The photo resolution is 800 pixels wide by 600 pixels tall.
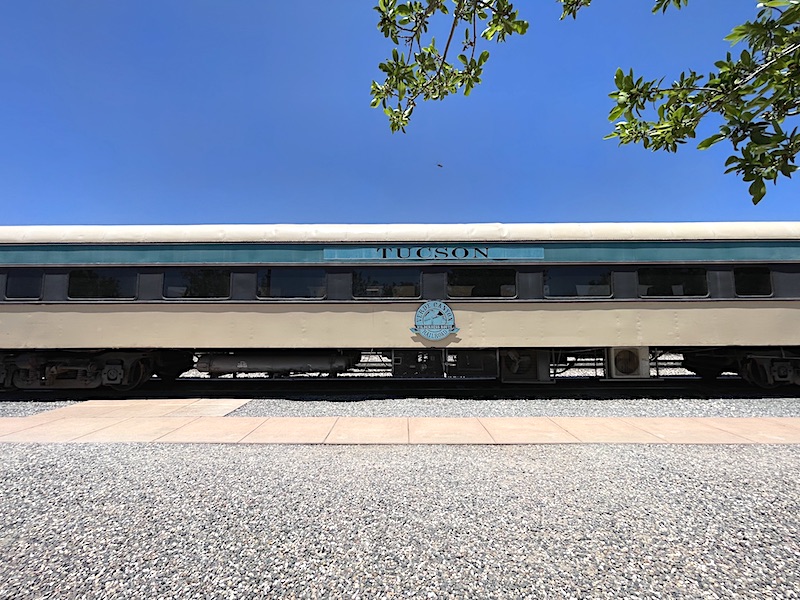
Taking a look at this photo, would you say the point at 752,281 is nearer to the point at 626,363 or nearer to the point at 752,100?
the point at 626,363

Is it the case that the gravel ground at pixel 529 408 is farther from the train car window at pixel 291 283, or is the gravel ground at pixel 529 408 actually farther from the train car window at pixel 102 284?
the train car window at pixel 102 284

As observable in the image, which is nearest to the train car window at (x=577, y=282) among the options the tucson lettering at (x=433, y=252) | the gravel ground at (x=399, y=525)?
the tucson lettering at (x=433, y=252)

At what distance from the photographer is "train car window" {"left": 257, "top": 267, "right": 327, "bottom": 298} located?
8047 millimetres

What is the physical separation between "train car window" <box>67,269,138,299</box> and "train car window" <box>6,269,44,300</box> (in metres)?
0.64

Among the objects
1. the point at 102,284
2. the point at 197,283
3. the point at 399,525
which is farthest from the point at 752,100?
the point at 102,284

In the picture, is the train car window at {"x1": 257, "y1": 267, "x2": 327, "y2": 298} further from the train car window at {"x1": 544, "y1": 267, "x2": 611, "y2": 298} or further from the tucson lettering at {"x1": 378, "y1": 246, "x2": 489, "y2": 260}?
the train car window at {"x1": 544, "y1": 267, "x2": 611, "y2": 298}

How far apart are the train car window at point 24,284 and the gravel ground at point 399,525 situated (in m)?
5.13

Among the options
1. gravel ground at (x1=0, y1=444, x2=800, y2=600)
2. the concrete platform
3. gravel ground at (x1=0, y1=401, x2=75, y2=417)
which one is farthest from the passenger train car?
gravel ground at (x1=0, y1=444, x2=800, y2=600)

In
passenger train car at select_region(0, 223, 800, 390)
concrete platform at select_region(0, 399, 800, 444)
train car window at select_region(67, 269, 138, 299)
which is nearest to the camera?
concrete platform at select_region(0, 399, 800, 444)

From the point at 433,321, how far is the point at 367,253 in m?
1.90

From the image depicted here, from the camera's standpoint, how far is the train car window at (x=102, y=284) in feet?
26.2

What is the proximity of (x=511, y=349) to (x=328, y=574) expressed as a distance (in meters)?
6.60

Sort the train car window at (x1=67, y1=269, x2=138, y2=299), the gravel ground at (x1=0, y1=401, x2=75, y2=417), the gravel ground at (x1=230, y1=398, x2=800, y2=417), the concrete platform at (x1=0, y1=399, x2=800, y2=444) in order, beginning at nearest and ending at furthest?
the concrete platform at (x1=0, y1=399, x2=800, y2=444), the gravel ground at (x1=230, y1=398, x2=800, y2=417), the gravel ground at (x1=0, y1=401, x2=75, y2=417), the train car window at (x1=67, y1=269, x2=138, y2=299)

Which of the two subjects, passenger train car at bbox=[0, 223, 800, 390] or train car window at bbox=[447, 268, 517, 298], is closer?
passenger train car at bbox=[0, 223, 800, 390]
